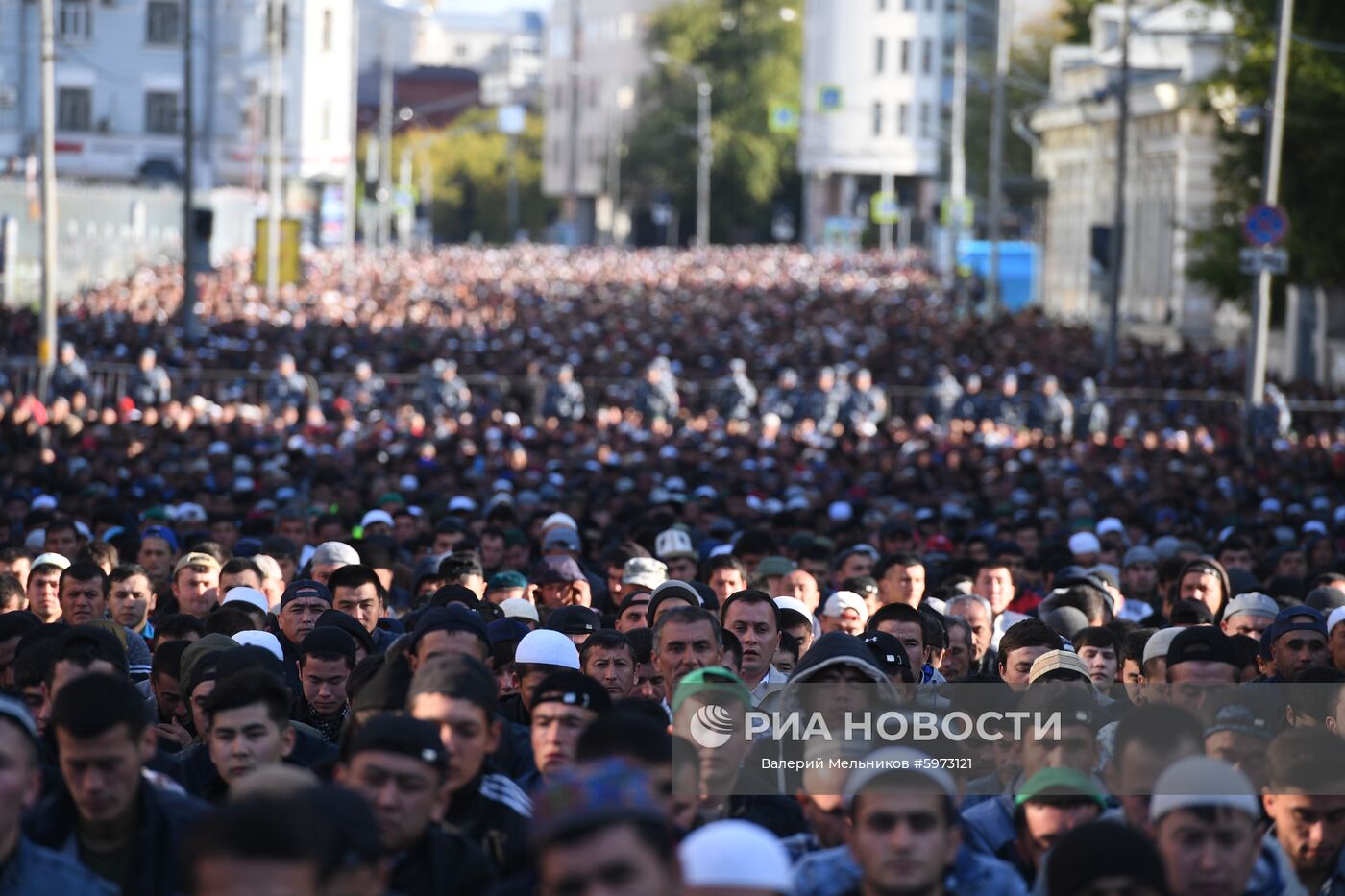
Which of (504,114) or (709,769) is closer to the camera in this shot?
(709,769)

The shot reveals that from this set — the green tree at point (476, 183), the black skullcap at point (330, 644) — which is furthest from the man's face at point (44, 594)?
the green tree at point (476, 183)

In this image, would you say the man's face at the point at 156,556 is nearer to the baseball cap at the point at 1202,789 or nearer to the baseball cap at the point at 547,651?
the baseball cap at the point at 547,651

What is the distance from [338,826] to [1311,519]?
1741cm

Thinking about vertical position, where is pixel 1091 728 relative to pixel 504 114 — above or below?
below

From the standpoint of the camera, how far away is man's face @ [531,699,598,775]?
7.62m

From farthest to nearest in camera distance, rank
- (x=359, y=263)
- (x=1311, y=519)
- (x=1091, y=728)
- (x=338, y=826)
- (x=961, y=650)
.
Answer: (x=359, y=263), (x=1311, y=519), (x=961, y=650), (x=1091, y=728), (x=338, y=826)

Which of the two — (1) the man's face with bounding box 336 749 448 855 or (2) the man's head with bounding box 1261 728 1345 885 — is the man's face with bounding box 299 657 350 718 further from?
(2) the man's head with bounding box 1261 728 1345 885

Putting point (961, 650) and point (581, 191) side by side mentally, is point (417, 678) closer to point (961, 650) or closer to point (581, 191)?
point (961, 650)

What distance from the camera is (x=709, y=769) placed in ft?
24.8

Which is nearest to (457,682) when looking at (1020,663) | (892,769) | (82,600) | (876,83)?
(892,769)

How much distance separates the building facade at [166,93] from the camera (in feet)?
262

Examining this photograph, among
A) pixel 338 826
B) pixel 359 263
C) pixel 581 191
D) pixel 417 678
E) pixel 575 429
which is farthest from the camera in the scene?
pixel 581 191

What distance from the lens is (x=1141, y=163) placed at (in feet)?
194

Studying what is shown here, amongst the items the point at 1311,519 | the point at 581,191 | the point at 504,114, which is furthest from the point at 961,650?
the point at 581,191
